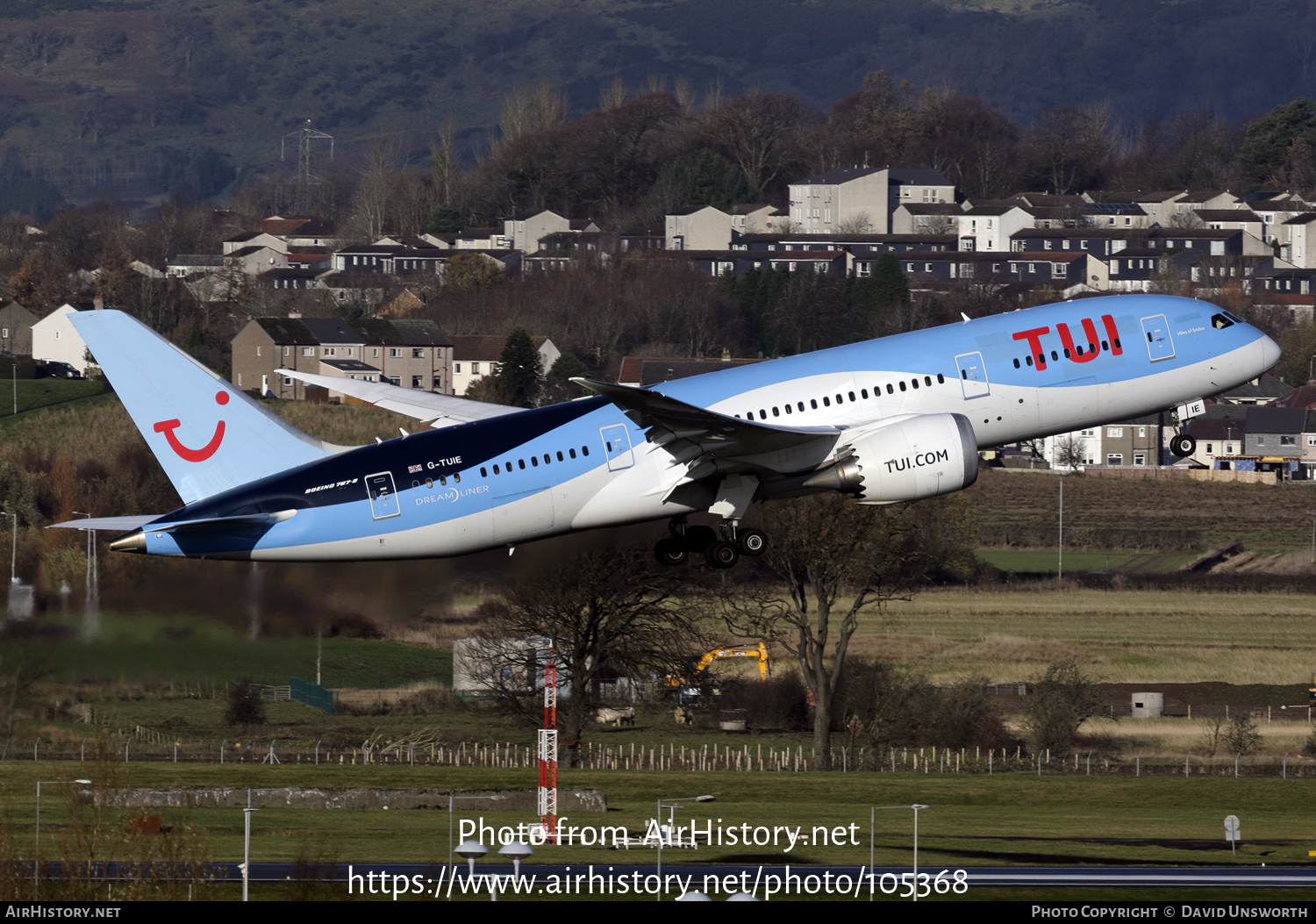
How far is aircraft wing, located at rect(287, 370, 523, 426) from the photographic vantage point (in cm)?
5401

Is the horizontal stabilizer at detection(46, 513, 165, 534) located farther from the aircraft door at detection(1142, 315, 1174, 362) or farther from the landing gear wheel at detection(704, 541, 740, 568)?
the aircraft door at detection(1142, 315, 1174, 362)

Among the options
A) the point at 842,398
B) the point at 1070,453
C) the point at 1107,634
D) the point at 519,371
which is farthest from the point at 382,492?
the point at 1070,453

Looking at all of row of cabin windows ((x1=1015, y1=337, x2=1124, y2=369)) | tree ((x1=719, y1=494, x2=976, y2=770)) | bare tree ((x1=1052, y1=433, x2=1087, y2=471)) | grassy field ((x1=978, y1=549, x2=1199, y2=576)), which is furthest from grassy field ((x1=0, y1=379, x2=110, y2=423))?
row of cabin windows ((x1=1015, y1=337, x2=1124, y2=369))

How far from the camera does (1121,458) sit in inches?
7318

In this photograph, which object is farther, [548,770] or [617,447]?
[548,770]

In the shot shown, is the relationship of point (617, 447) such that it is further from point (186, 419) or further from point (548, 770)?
point (548, 770)

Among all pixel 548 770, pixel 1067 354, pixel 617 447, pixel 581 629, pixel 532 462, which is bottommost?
pixel 548 770

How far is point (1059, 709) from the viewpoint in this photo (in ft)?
279

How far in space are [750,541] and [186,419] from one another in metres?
14.1

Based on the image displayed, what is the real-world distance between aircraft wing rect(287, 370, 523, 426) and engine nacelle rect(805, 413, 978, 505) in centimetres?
968
